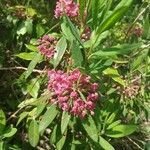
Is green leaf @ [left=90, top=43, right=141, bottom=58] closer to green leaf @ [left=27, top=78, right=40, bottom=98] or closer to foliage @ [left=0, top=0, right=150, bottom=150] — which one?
foliage @ [left=0, top=0, right=150, bottom=150]

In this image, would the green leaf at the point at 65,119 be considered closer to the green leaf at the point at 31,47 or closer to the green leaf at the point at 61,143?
A: the green leaf at the point at 61,143

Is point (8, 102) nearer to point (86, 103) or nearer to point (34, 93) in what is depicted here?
point (34, 93)

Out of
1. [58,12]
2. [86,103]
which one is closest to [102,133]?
[86,103]

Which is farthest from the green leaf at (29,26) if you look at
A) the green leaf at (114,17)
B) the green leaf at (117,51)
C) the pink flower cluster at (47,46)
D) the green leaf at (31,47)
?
the green leaf at (114,17)

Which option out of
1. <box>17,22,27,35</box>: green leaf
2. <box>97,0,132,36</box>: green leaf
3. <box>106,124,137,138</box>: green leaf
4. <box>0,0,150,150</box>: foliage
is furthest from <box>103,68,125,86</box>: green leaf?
<box>17,22,27,35</box>: green leaf

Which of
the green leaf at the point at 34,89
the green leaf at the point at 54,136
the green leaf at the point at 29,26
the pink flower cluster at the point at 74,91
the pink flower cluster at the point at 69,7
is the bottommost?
the green leaf at the point at 54,136

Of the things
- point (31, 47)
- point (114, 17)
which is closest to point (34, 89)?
point (31, 47)
